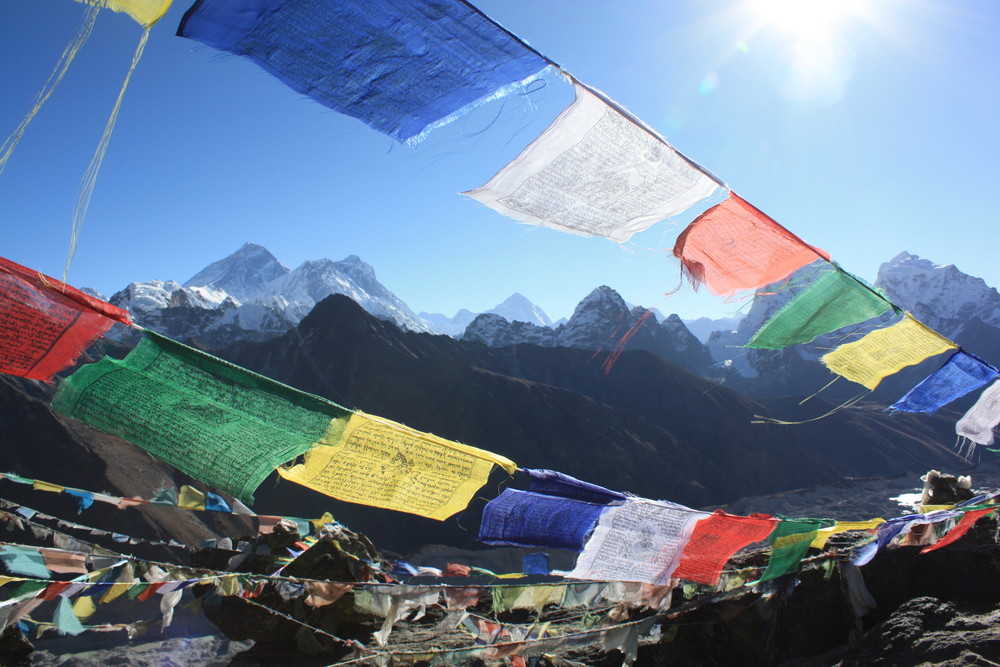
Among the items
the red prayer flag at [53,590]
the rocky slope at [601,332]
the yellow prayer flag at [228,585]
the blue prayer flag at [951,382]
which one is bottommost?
the yellow prayer flag at [228,585]

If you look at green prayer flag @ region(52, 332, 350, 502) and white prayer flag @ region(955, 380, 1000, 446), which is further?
white prayer flag @ region(955, 380, 1000, 446)

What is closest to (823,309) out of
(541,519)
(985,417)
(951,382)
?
(951,382)

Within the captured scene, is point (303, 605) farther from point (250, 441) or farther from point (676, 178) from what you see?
point (676, 178)

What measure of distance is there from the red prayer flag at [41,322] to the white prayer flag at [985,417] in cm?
895

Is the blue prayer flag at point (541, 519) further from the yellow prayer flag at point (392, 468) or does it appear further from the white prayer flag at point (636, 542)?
the yellow prayer flag at point (392, 468)

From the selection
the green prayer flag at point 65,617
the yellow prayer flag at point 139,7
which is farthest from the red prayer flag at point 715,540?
the green prayer flag at point 65,617

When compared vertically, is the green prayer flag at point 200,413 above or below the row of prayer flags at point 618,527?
above

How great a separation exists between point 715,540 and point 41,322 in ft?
18.3

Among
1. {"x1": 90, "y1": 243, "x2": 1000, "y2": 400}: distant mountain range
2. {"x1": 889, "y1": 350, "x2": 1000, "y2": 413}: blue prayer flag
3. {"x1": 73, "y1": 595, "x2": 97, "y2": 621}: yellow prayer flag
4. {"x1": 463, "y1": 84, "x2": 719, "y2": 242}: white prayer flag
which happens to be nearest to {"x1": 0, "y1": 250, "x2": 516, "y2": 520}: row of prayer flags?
{"x1": 463, "y1": 84, "x2": 719, "y2": 242}: white prayer flag

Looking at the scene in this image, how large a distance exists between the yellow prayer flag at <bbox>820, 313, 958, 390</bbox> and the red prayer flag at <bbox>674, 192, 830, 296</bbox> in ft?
5.34

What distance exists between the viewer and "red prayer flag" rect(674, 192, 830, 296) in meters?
4.62

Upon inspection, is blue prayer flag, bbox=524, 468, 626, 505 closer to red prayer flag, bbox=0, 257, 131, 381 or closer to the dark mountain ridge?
red prayer flag, bbox=0, 257, 131, 381

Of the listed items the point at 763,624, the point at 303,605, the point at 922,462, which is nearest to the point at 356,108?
the point at 303,605

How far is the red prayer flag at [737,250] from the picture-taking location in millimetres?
4617
